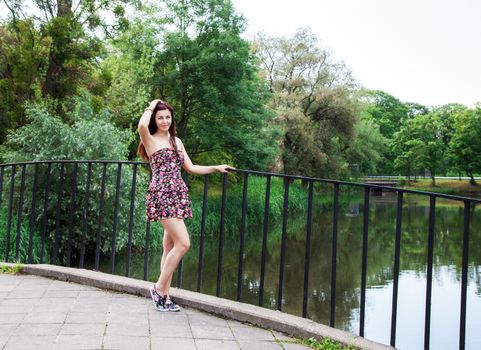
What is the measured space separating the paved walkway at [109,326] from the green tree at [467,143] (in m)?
44.6

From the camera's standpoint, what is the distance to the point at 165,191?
11.3 feet

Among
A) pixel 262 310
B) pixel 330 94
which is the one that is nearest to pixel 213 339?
pixel 262 310

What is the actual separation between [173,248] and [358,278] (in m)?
8.38

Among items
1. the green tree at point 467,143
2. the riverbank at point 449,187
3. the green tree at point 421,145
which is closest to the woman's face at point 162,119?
the riverbank at point 449,187

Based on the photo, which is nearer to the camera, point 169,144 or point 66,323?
point 66,323

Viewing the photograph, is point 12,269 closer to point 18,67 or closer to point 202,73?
point 18,67

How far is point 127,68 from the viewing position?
17.8 m

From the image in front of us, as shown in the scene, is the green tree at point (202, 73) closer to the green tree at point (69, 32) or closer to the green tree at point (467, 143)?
the green tree at point (69, 32)

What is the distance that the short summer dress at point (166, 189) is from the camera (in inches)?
134

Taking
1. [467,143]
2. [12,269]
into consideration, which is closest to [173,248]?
[12,269]

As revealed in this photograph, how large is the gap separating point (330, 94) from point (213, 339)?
25662mm

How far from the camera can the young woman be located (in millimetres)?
3402

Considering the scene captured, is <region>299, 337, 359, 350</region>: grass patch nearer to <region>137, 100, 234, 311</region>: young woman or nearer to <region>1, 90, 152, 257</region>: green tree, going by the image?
<region>137, 100, 234, 311</region>: young woman

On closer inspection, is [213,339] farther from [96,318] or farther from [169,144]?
[169,144]
